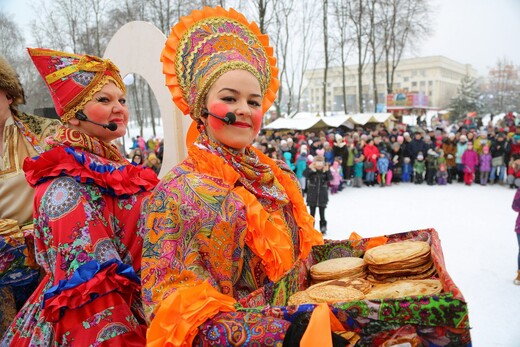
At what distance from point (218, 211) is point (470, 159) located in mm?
12896

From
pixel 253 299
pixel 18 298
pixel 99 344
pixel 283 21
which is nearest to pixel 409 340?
pixel 253 299

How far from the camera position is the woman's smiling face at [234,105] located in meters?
1.61

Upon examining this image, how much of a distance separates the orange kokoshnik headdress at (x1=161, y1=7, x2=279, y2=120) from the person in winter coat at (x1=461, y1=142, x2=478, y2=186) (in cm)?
1247

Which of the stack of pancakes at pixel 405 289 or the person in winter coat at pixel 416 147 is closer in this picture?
the stack of pancakes at pixel 405 289

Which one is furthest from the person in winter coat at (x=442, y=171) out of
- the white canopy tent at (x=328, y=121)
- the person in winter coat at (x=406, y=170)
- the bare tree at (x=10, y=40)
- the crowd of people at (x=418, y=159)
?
the bare tree at (x=10, y=40)

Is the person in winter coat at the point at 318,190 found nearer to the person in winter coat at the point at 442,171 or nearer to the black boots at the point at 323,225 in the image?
the black boots at the point at 323,225

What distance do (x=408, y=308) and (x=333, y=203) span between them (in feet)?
32.8

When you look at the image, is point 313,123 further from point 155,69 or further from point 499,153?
point 155,69

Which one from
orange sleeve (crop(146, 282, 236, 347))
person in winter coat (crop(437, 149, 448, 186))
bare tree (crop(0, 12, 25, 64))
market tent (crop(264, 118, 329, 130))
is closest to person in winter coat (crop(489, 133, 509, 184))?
person in winter coat (crop(437, 149, 448, 186))

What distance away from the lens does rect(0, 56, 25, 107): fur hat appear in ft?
7.83

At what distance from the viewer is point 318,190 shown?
8.37 m

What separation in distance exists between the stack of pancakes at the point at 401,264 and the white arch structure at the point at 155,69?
2.08 metres

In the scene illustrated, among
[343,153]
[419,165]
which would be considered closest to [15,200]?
[343,153]

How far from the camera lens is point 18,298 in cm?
229
